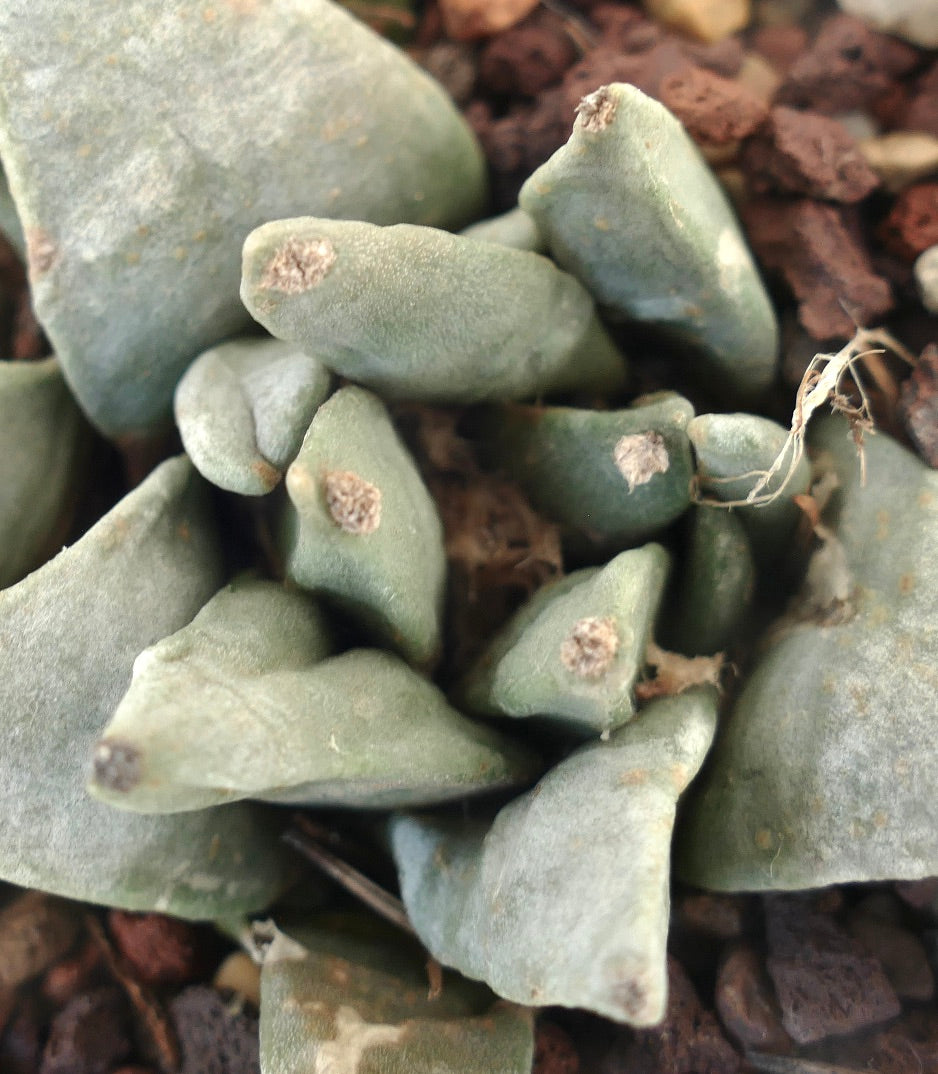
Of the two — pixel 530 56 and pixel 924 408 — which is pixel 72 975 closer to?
pixel 924 408

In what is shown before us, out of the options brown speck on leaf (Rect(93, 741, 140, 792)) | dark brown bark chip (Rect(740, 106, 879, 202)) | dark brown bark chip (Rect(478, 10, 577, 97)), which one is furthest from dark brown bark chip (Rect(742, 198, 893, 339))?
brown speck on leaf (Rect(93, 741, 140, 792))

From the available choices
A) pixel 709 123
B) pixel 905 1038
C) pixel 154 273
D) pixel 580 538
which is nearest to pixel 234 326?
pixel 154 273

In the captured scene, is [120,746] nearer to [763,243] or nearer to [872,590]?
[872,590]

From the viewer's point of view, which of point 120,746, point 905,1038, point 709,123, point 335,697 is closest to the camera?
point 120,746

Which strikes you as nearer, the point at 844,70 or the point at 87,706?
the point at 87,706

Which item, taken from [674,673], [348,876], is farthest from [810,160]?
[348,876]

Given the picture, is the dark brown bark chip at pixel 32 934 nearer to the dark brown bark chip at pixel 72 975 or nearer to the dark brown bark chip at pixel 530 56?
the dark brown bark chip at pixel 72 975
